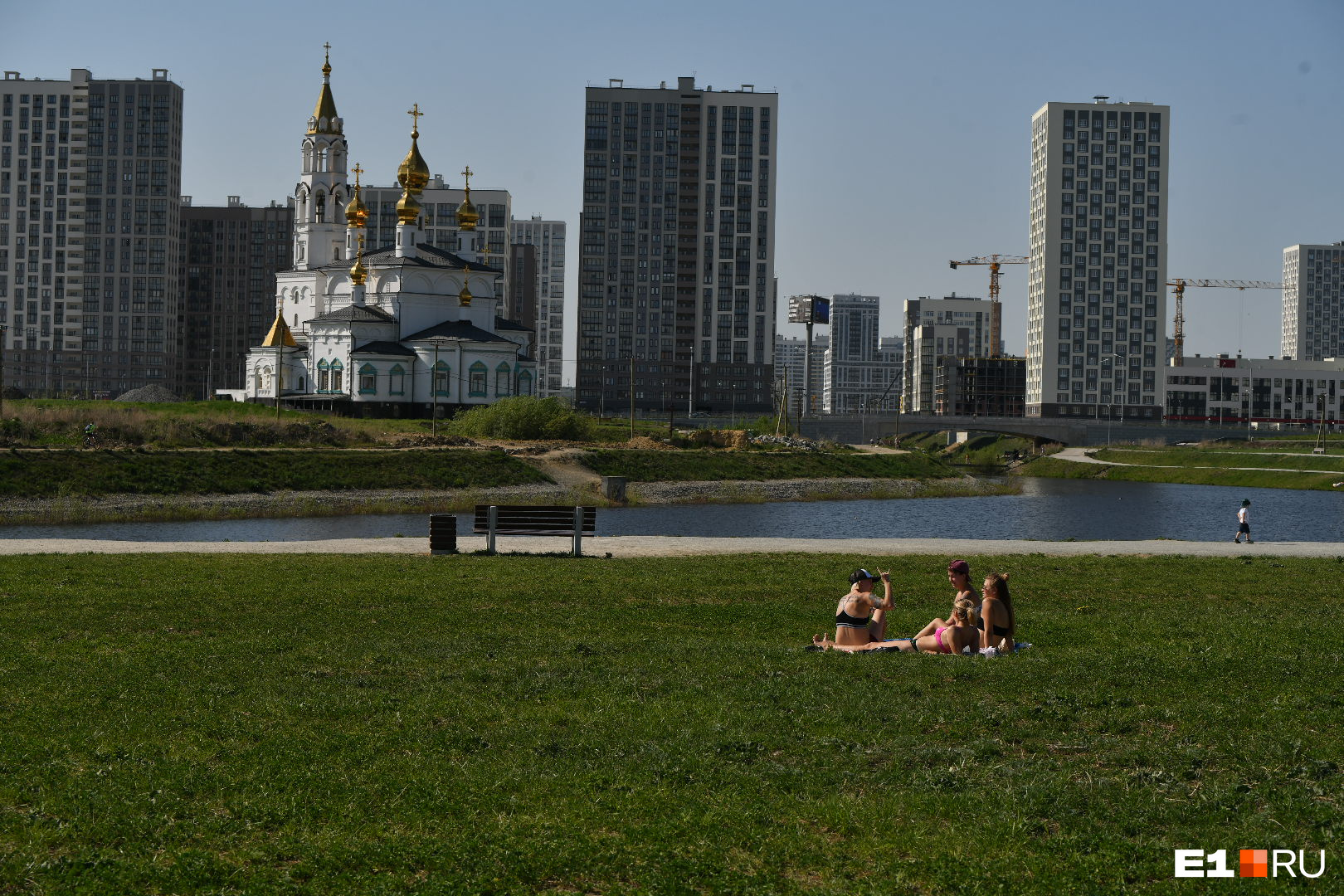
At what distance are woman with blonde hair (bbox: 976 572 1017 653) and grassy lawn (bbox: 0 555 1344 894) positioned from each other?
0.66 meters

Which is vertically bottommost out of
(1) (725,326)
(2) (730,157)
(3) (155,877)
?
(3) (155,877)

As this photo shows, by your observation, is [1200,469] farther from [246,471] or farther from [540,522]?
[540,522]

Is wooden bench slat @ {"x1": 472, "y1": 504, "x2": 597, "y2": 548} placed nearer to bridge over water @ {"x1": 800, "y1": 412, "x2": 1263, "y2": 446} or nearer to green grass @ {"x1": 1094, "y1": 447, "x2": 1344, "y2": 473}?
green grass @ {"x1": 1094, "y1": 447, "x2": 1344, "y2": 473}

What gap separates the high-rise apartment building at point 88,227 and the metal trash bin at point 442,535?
485 ft

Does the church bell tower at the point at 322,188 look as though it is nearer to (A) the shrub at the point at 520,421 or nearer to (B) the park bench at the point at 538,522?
(A) the shrub at the point at 520,421

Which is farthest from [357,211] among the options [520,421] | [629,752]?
[629,752]

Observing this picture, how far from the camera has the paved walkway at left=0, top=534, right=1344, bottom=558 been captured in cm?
2458

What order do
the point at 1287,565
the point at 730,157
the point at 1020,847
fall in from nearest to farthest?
the point at 1020,847 < the point at 1287,565 < the point at 730,157

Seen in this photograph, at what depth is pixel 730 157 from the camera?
15712 cm

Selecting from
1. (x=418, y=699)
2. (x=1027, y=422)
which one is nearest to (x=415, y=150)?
(x=1027, y=422)

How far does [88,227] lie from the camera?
522 feet

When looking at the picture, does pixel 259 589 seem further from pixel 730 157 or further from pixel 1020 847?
pixel 730 157

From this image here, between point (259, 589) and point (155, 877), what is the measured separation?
10454 millimetres

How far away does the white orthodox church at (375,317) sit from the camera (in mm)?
87688
